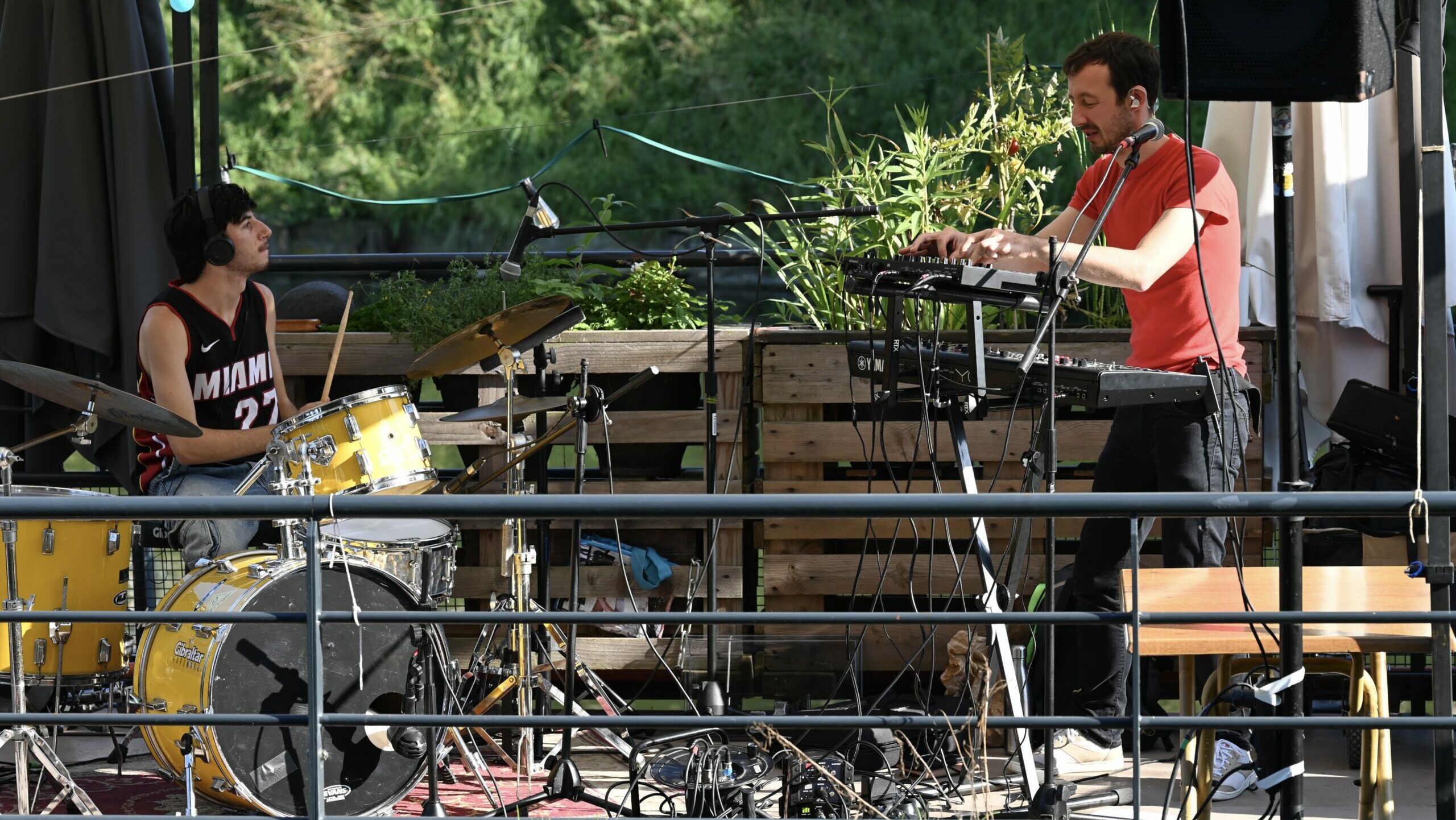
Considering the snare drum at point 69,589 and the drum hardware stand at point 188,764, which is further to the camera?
the snare drum at point 69,589

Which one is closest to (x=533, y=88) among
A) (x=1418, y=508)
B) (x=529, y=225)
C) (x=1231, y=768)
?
(x=529, y=225)

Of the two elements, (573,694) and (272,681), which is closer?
(272,681)

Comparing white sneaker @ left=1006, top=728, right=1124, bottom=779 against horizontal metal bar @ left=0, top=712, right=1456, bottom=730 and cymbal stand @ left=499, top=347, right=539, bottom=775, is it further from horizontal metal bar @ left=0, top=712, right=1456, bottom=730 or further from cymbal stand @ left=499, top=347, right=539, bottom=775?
horizontal metal bar @ left=0, top=712, right=1456, bottom=730

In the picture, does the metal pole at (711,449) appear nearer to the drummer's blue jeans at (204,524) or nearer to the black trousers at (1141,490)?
the black trousers at (1141,490)

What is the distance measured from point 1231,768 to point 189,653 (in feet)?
8.29

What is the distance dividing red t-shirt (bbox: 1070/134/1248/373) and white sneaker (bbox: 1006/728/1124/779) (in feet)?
3.28

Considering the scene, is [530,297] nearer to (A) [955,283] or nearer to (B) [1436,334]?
(A) [955,283]

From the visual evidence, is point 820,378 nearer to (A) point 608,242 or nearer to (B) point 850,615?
(B) point 850,615

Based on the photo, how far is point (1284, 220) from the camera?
2596 millimetres

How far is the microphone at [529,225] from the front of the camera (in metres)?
3.90

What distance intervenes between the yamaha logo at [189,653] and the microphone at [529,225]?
1196mm

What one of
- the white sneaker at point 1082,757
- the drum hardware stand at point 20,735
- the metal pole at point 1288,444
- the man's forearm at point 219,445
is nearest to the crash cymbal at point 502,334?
the man's forearm at point 219,445

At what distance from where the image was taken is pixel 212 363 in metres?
4.18

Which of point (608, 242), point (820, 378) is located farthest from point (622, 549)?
point (608, 242)
